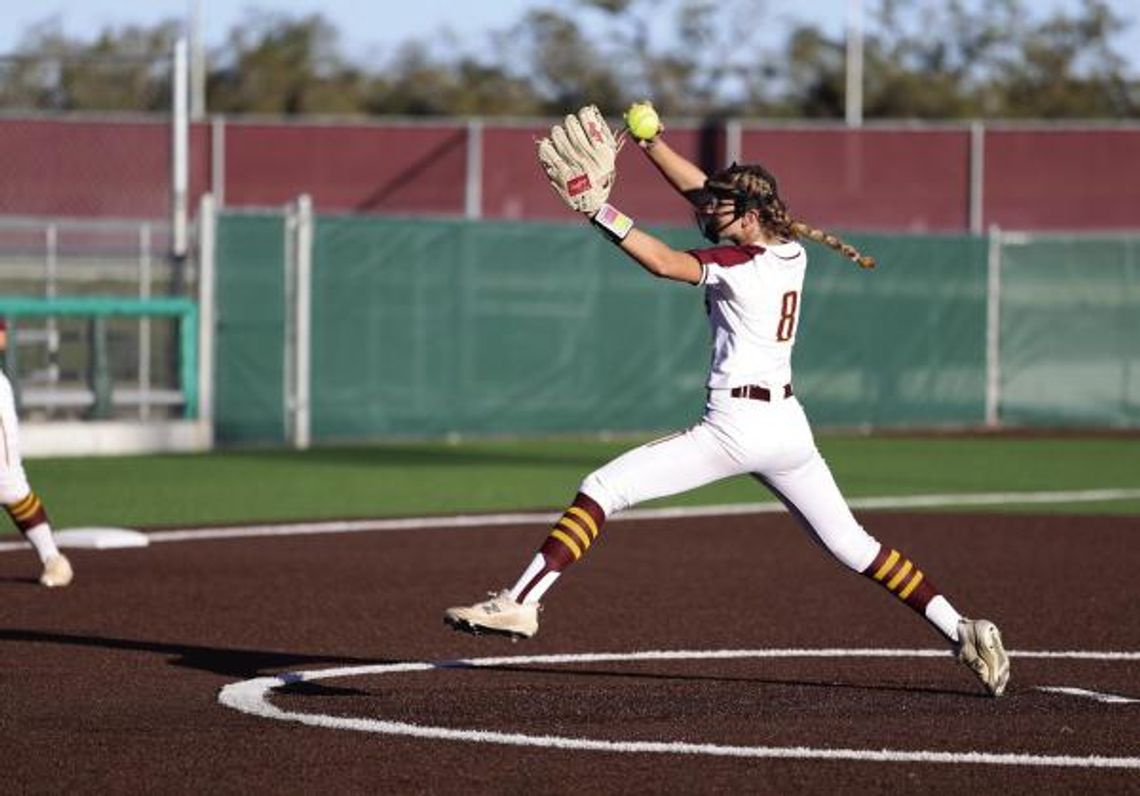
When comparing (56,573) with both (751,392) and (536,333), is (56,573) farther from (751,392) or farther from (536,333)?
(536,333)

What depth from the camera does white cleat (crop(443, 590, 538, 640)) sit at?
878 centimetres

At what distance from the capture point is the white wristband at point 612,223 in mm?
8836

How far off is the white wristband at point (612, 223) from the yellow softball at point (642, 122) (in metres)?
0.68

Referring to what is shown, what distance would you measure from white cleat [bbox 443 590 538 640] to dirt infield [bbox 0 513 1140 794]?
0.28 metres

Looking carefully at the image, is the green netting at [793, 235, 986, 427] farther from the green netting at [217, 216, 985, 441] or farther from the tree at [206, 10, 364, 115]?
the tree at [206, 10, 364, 115]

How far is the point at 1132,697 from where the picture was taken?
9305mm

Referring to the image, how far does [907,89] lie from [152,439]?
169ft

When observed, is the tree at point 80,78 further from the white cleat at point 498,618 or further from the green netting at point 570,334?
the white cleat at point 498,618

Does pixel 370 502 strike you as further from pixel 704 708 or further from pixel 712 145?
pixel 712 145

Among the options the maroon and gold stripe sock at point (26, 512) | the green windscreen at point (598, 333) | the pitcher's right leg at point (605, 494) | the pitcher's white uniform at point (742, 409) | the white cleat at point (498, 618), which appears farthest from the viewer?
the green windscreen at point (598, 333)

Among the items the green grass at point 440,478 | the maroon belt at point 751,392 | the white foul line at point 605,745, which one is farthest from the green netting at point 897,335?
the white foul line at point 605,745

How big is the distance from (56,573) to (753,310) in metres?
5.12

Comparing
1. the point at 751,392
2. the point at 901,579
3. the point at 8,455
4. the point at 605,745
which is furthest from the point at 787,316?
the point at 8,455

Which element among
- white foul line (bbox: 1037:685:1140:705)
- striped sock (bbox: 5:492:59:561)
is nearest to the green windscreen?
striped sock (bbox: 5:492:59:561)
